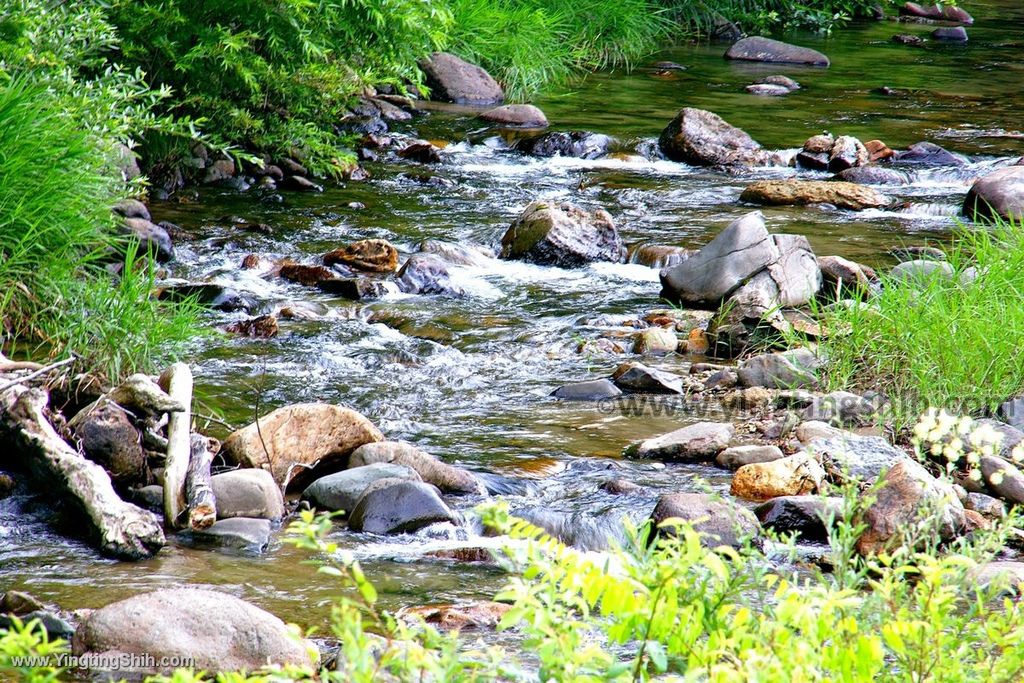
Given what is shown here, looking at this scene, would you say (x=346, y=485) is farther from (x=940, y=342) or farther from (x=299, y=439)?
(x=940, y=342)

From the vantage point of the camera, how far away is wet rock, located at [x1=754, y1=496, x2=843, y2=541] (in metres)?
4.30

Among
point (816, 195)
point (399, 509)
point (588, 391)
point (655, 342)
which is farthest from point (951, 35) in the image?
point (399, 509)

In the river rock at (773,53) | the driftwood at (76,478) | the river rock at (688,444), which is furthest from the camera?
the river rock at (773,53)

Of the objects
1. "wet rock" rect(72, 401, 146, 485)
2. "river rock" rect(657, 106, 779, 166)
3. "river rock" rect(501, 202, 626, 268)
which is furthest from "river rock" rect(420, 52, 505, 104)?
"wet rock" rect(72, 401, 146, 485)

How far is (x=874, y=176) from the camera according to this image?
10438mm

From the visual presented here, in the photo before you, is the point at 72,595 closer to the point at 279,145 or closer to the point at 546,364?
the point at 546,364

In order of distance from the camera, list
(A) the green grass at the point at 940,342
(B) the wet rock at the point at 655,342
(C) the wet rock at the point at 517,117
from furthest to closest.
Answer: (C) the wet rock at the point at 517,117
(B) the wet rock at the point at 655,342
(A) the green grass at the point at 940,342

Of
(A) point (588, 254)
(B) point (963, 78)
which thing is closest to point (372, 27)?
(A) point (588, 254)

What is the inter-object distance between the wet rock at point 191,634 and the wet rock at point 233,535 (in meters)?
0.80

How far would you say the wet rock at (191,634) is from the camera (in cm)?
314

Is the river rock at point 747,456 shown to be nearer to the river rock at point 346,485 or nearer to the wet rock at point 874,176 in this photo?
the river rock at point 346,485

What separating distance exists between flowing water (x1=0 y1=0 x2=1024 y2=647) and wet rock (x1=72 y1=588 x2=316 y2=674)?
29 cm

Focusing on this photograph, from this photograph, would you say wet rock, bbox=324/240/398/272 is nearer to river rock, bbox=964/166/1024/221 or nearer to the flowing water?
the flowing water

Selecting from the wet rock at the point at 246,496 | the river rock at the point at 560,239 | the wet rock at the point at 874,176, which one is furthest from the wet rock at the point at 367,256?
the wet rock at the point at 874,176
